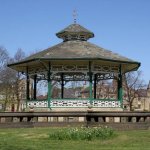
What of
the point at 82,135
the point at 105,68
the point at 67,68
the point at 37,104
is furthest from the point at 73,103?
the point at 82,135

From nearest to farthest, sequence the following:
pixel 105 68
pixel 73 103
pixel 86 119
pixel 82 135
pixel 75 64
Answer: pixel 82 135
pixel 86 119
pixel 73 103
pixel 75 64
pixel 105 68

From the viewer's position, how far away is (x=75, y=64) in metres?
31.5

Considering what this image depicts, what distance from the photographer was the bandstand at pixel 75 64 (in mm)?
30000

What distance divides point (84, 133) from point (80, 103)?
43.5ft

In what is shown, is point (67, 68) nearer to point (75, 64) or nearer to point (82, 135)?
point (75, 64)

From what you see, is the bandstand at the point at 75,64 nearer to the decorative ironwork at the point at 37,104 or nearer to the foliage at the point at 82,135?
the decorative ironwork at the point at 37,104

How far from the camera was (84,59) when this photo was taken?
29.7m

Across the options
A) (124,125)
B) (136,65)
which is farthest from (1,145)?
(136,65)

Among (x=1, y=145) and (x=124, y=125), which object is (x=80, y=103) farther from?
(x=1, y=145)

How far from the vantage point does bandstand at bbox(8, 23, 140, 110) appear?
1181 inches

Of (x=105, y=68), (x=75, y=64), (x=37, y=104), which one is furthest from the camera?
(x=105, y=68)

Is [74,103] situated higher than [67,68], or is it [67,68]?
[67,68]

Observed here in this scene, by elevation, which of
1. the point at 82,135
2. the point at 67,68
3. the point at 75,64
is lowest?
the point at 82,135

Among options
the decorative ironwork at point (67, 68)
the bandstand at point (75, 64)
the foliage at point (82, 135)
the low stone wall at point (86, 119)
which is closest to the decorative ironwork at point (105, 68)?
the bandstand at point (75, 64)
